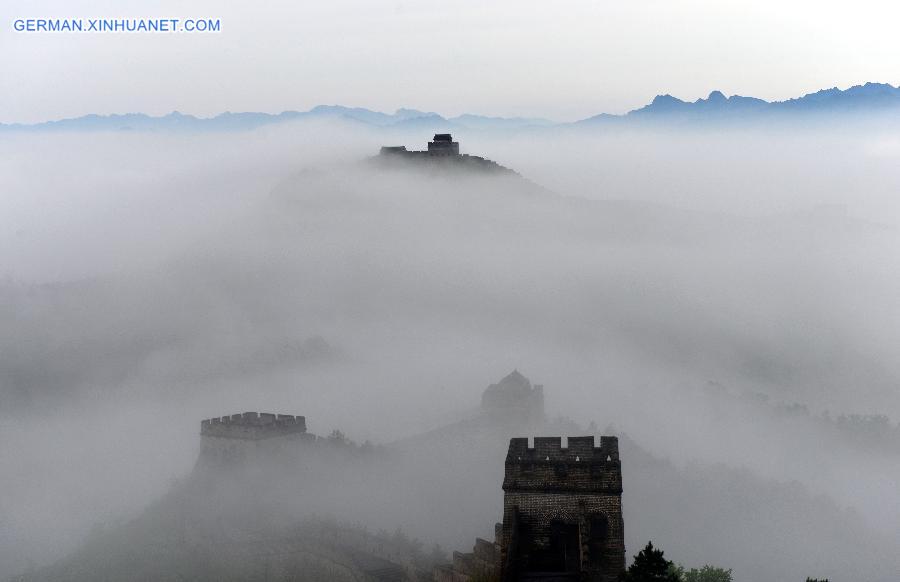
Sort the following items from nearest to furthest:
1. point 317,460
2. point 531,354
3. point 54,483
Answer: point 317,460 < point 54,483 < point 531,354

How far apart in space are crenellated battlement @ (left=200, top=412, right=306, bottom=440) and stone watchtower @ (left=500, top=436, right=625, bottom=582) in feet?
153

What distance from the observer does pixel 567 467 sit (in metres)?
47.0

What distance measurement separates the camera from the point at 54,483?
141 metres

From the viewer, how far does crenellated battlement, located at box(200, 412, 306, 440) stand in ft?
299

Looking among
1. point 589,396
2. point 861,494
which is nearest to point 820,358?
point 589,396

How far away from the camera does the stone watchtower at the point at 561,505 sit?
45.8 metres

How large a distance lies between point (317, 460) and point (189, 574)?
19334 millimetres

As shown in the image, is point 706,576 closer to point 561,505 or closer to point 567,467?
point 561,505

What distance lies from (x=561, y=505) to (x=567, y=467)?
57.6 inches

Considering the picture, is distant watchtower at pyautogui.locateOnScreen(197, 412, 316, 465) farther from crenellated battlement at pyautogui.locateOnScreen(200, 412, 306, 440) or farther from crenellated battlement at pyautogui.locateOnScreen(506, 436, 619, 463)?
crenellated battlement at pyautogui.locateOnScreen(506, 436, 619, 463)

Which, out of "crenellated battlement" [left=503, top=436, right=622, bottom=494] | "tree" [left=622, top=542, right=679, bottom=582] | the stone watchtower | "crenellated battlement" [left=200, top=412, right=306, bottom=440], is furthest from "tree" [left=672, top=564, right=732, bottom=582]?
"crenellated battlement" [left=200, top=412, right=306, bottom=440]

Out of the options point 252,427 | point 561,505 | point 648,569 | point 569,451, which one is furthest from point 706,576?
point 252,427

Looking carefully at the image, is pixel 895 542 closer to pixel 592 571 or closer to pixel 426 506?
pixel 426 506

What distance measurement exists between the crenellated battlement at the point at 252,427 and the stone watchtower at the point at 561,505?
153ft
